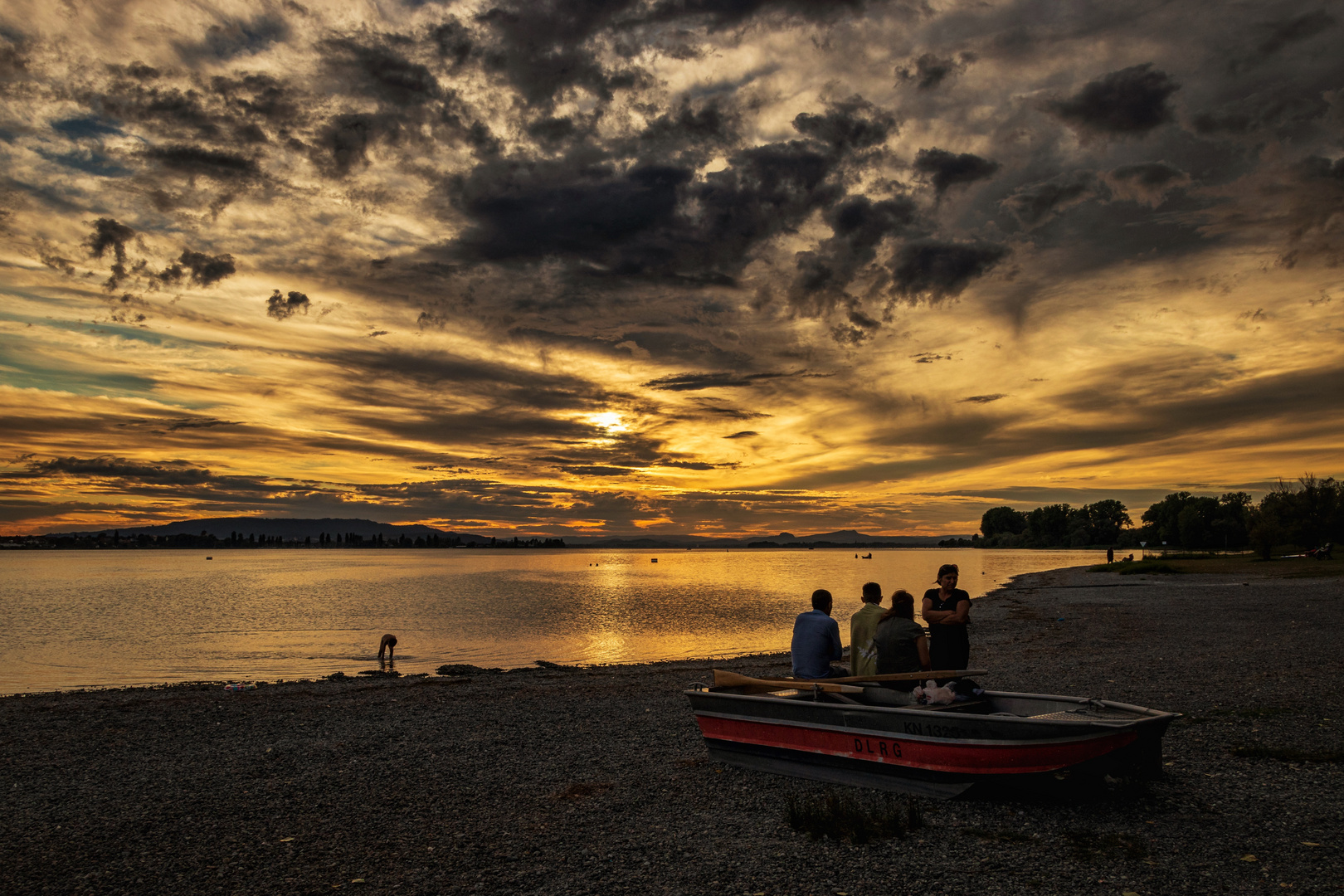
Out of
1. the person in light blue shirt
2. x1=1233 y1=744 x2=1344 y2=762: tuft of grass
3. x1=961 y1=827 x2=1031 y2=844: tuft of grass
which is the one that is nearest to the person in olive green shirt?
the person in light blue shirt

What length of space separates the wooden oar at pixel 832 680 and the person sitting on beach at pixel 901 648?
0.55ft

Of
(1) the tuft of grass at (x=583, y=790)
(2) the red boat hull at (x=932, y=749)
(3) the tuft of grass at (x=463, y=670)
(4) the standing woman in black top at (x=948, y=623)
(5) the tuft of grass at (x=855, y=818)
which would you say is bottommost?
(3) the tuft of grass at (x=463, y=670)

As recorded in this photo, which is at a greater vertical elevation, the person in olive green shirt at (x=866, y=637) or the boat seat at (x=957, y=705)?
the person in olive green shirt at (x=866, y=637)

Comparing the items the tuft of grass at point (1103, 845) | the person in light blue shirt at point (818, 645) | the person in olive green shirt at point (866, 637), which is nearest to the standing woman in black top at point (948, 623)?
the person in olive green shirt at point (866, 637)

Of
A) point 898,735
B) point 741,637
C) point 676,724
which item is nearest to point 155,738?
point 676,724

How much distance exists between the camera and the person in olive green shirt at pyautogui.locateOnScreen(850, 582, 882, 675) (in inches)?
439

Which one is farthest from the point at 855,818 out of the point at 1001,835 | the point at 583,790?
the point at 583,790

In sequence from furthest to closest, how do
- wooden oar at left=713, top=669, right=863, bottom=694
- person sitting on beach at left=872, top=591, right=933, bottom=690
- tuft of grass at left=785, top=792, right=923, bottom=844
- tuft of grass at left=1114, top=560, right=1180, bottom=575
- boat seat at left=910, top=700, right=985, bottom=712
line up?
1. tuft of grass at left=1114, top=560, right=1180, bottom=575
2. wooden oar at left=713, top=669, right=863, bottom=694
3. person sitting on beach at left=872, top=591, right=933, bottom=690
4. boat seat at left=910, top=700, right=985, bottom=712
5. tuft of grass at left=785, top=792, right=923, bottom=844

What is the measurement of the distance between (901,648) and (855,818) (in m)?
2.97

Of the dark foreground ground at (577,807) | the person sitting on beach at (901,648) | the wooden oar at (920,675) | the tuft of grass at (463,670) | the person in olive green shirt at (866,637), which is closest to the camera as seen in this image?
the dark foreground ground at (577,807)

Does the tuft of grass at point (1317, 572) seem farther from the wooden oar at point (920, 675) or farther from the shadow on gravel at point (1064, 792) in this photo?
the wooden oar at point (920, 675)

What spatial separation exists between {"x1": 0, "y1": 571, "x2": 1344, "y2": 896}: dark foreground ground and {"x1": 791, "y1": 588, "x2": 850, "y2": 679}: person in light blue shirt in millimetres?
1758

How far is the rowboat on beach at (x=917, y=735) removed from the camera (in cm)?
834

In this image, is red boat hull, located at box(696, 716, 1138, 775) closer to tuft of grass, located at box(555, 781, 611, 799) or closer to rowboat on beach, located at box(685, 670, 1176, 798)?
rowboat on beach, located at box(685, 670, 1176, 798)
